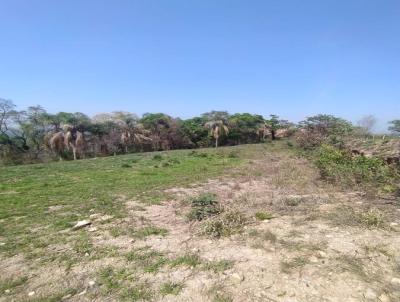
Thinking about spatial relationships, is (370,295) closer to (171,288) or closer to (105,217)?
(171,288)

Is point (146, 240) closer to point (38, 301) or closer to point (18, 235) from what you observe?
point (38, 301)

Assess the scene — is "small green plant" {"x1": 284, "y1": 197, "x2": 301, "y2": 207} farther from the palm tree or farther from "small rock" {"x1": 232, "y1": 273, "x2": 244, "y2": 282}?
the palm tree

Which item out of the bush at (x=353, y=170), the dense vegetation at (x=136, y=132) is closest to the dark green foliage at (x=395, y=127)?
the dense vegetation at (x=136, y=132)

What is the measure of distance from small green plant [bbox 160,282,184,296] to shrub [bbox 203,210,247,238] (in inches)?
52.6

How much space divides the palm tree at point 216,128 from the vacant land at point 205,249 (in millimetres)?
30342

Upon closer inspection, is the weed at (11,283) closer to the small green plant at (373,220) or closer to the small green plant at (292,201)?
the small green plant at (292,201)

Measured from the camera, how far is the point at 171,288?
3158 mm

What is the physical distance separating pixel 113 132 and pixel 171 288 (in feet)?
105

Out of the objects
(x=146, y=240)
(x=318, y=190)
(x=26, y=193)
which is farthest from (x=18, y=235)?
(x=318, y=190)

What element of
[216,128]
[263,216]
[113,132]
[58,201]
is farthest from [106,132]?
[263,216]

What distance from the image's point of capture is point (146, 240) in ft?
14.8

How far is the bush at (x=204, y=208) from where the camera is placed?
208 inches

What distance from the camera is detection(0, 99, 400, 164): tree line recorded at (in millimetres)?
30062

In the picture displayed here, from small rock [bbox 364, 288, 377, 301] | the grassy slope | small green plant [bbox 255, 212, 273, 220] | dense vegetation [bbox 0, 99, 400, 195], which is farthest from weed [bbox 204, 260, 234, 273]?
dense vegetation [bbox 0, 99, 400, 195]
